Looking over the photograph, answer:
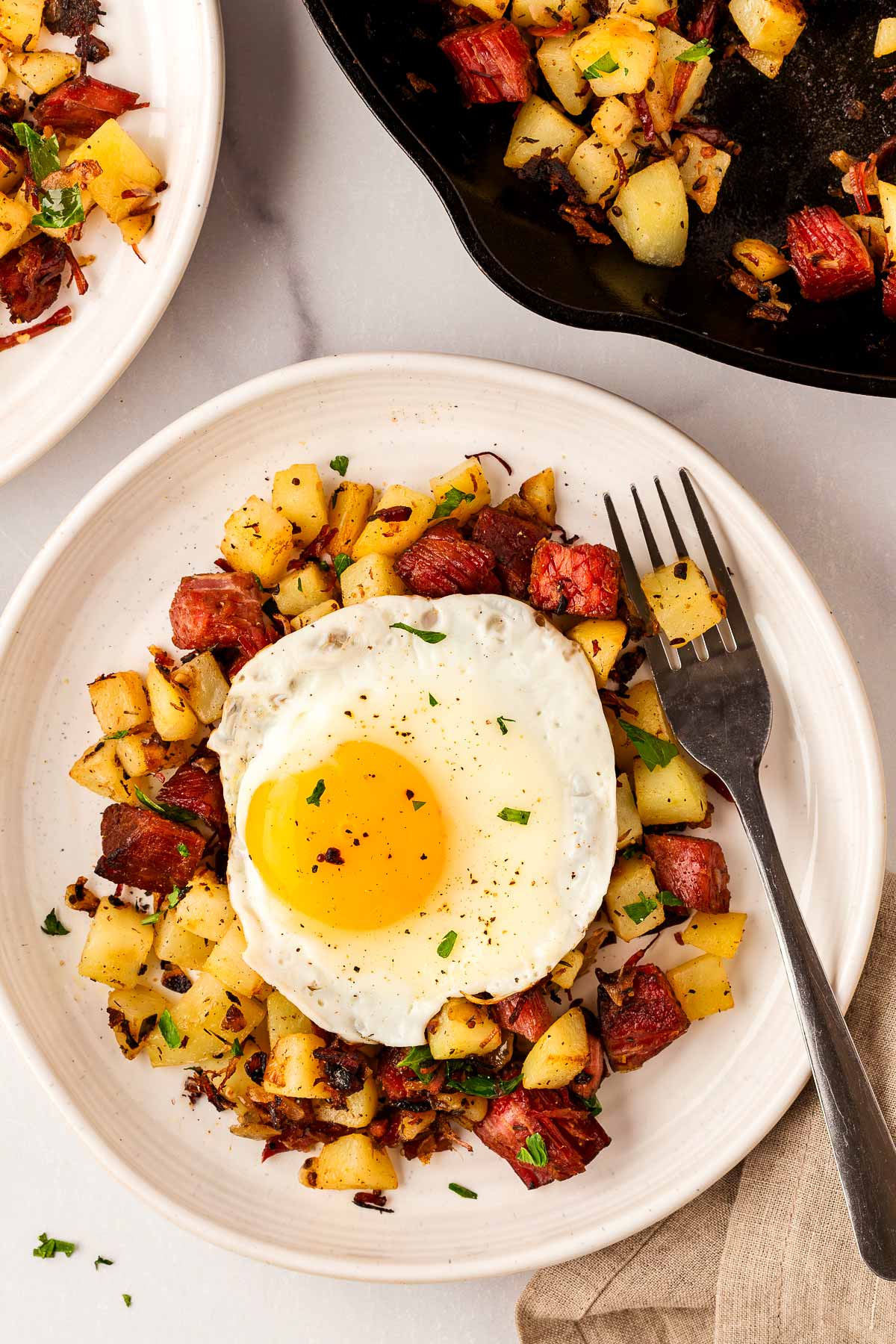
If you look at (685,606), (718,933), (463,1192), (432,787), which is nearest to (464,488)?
(685,606)

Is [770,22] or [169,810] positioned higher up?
[770,22]

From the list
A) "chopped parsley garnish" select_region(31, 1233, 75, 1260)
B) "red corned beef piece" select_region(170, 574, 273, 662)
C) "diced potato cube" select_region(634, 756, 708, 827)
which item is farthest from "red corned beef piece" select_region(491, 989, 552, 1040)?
"chopped parsley garnish" select_region(31, 1233, 75, 1260)

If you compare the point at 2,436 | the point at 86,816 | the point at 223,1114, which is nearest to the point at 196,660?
the point at 86,816

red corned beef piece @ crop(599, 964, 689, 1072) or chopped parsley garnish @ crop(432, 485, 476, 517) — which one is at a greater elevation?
chopped parsley garnish @ crop(432, 485, 476, 517)

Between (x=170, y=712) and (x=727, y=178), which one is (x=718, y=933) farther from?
(x=727, y=178)

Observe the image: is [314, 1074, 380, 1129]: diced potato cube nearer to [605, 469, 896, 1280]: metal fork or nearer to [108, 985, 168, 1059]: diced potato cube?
[108, 985, 168, 1059]: diced potato cube

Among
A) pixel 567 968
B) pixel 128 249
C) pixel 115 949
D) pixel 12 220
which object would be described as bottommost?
pixel 567 968

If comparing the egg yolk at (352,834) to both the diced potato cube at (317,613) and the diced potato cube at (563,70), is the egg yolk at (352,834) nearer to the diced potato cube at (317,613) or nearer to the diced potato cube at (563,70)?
the diced potato cube at (317,613)
